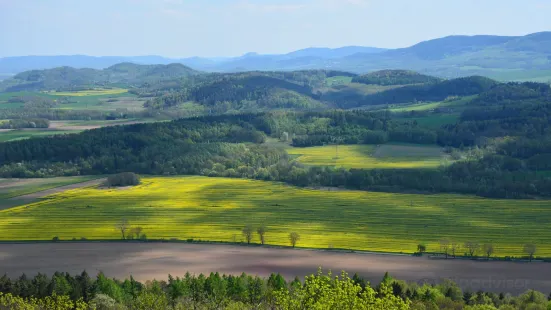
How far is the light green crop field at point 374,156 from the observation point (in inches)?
5458

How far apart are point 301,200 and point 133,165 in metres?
50.3

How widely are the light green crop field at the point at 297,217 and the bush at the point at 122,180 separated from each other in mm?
6392

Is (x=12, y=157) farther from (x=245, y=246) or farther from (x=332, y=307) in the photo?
(x=332, y=307)

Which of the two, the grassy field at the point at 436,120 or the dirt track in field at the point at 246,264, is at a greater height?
the grassy field at the point at 436,120

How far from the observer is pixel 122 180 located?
428ft

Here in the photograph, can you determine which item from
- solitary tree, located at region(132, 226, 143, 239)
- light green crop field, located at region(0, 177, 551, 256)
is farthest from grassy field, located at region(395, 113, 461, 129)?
solitary tree, located at region(132, 226, 143, 239)

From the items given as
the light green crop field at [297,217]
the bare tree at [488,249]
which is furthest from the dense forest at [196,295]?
the light green crop field at [297,217]

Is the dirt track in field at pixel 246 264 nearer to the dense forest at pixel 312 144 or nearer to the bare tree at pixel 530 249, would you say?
the bare tree at pixel 530 249

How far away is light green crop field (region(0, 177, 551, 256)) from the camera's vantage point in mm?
86562

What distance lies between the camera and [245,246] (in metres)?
84.4

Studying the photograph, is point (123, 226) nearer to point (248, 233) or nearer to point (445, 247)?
point (248, 233)

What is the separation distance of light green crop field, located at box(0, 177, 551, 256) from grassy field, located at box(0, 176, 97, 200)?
8365 millimetres

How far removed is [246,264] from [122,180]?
60792 millimetres

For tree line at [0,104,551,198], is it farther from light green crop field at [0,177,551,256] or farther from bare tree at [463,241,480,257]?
bare tree at [463,241,480,257]
